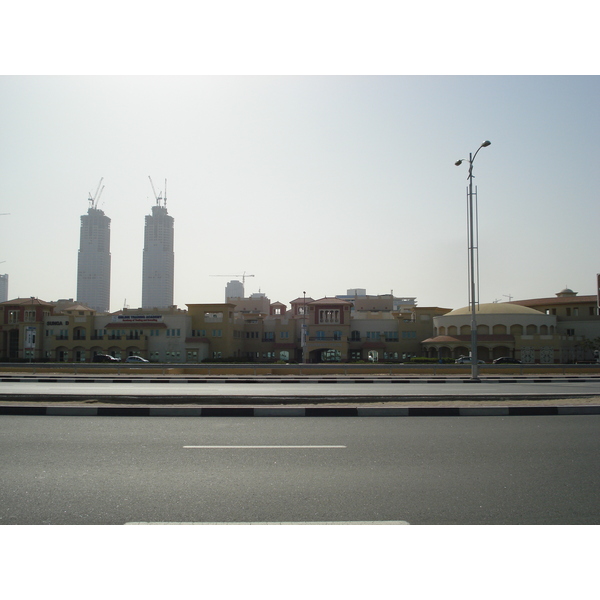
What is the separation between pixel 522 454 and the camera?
24.2ft

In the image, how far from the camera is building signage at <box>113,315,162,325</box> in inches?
2842

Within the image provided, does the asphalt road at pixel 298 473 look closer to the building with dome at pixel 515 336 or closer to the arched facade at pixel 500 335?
the building with dome at pixel 515 336

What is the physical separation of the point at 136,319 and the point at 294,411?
65716mm

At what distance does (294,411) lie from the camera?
11.1 metres

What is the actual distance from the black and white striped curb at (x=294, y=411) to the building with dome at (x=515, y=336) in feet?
181

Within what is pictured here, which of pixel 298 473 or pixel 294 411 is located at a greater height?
pixel 294 411

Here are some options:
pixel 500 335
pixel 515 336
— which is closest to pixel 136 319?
pixel 500 335

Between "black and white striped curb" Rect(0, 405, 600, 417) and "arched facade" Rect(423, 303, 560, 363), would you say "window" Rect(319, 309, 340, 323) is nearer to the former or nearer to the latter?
"arched facade" Rect(423, 303, 560, 363)

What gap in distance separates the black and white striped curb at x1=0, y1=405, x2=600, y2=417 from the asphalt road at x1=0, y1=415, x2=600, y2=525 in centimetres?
124

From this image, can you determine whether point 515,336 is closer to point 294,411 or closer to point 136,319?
point 136,319

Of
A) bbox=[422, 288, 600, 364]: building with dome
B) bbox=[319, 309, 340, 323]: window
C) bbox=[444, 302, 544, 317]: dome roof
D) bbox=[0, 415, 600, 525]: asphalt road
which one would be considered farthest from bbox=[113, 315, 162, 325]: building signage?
bbox=[0, 415, 600, 525]: asphalt road

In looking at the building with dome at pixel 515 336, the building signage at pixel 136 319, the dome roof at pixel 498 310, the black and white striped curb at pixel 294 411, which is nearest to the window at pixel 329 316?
the building with dome at pixel 515 336

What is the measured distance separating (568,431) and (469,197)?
21.0m

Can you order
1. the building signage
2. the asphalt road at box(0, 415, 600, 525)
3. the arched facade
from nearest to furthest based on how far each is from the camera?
the asphalt road at box(0, 415, 600, 525) < the arched facade < the building signage
